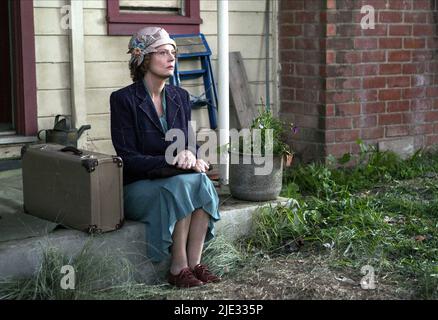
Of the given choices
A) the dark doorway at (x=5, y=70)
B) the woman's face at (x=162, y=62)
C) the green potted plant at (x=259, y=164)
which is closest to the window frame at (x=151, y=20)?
the dark doorway at (x=5, y=70)

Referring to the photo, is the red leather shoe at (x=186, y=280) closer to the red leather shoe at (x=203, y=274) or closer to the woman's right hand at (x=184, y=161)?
the red leather shoe at (x=203, y=274)

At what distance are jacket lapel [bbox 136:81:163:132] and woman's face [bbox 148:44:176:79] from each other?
139 mm

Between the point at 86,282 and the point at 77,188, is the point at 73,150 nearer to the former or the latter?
the point at 77,188

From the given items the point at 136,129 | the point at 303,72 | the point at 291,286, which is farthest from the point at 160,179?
the point at 303,72

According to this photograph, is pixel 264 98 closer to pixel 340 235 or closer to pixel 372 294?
pixel 340 235

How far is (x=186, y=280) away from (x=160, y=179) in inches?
23.9

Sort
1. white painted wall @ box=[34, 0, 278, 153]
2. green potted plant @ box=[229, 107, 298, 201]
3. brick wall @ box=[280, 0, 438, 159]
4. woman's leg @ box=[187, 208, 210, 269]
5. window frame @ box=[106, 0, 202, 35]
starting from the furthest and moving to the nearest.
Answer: brick wall @ box=[280, 0, 438, 159] < window frame @ box=[106, 0, 202, 35] < white painted wall @ box=[34, 0, 278, 153] < green potted plant @ box=[229, 107, 298, 201] < woman's leg @ box=[187, 208, 210, 269]

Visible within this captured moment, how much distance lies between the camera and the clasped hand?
475cm

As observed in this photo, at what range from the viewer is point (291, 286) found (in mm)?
4715

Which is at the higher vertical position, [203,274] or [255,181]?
[255,181]

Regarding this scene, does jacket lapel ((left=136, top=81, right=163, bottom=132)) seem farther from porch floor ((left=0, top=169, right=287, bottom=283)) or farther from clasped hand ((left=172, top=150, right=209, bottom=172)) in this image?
porch floor ((left=0, top=169, right=287, bottom=283))

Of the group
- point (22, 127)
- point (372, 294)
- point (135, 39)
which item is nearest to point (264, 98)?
point (22, 127)

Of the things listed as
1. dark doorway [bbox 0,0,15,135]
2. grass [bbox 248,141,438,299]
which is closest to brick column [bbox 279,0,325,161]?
grass [bbox 248,141,438,299]

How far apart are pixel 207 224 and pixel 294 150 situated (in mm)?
3102
